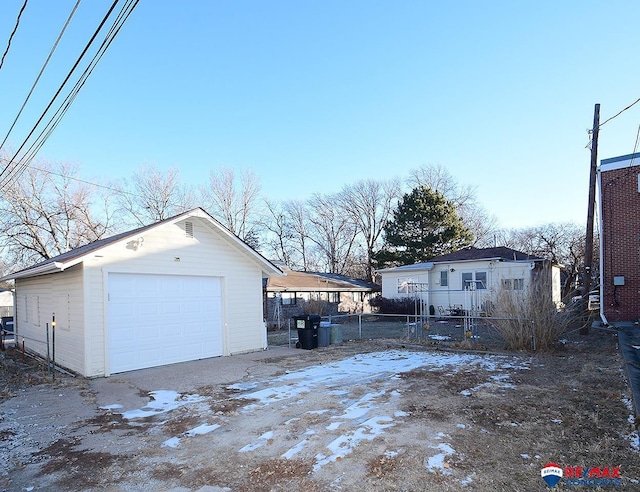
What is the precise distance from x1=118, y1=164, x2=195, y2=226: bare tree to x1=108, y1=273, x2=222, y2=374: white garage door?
23823 mm

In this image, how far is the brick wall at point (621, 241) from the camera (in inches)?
603

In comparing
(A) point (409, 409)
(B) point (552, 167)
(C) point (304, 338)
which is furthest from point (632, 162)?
(A) point (409, 409)

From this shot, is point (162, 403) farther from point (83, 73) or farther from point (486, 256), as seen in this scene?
point (486, 256)

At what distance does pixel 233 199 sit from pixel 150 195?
748 centimetres

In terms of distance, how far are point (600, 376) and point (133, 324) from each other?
9627mm

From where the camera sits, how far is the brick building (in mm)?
15328

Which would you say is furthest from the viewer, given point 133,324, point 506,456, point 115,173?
point 115,173

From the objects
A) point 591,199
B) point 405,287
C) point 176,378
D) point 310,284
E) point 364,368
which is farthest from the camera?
point 405,287

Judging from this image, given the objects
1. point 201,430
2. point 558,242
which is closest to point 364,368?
point 201,430

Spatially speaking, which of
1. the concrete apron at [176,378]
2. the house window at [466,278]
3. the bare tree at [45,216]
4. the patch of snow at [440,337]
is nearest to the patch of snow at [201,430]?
the concrete apron at [176,378]

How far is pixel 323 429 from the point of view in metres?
5.14

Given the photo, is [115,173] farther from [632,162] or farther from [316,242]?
[632,162]

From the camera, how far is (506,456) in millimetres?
4184

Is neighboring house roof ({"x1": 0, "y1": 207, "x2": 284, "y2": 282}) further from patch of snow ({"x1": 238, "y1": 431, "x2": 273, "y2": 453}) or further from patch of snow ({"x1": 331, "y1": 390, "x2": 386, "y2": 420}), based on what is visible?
patch of snow ({"x1": 331, "y1": 390, "x2": 386, "y2": 420})
